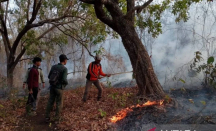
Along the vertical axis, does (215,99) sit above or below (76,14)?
below

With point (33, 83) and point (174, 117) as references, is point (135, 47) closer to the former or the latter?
point (174, 117)

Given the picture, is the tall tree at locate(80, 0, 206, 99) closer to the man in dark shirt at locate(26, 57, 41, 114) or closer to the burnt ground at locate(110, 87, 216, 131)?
the burnt ground at locate(110, 87, 216, 131)

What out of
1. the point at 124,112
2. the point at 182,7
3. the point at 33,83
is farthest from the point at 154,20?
the point at 33,83

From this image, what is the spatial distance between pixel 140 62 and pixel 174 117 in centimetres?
216

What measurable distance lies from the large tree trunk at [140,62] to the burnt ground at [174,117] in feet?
2.66

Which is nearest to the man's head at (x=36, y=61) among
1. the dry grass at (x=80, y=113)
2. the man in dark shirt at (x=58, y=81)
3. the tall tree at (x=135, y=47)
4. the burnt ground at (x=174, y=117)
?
the man in dark shirt at (x=58, y=81)

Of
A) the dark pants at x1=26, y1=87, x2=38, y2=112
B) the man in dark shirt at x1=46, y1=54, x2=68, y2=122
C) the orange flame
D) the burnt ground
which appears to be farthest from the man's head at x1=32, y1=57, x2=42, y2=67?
the burnt ground

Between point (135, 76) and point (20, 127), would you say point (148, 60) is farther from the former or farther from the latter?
point (20, 127)

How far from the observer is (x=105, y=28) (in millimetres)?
10320

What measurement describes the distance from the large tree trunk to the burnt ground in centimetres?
81

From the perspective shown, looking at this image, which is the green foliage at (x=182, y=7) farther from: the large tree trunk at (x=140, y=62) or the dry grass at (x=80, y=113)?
the dry grass at (x=80, y=113)

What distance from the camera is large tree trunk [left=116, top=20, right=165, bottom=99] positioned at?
256 inches

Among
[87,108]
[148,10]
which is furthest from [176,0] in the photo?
[87,108]

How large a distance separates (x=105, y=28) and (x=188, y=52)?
5688 millimetres
